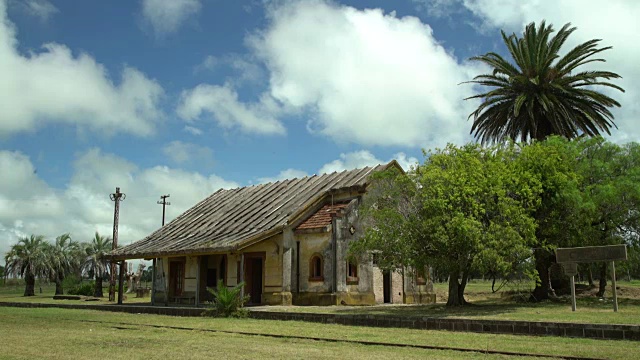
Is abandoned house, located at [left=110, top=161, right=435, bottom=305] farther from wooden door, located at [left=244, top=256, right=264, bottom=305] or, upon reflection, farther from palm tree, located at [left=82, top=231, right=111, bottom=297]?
palm tree, located at [left=82, top=231, right=111, bottom=297]

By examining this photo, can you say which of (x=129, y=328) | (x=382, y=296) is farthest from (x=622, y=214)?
(x=129, y=328)

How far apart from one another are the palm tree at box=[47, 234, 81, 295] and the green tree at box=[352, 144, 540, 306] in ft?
150

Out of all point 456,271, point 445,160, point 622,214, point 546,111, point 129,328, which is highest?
point 546,111

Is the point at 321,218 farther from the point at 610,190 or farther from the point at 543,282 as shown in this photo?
the point at 610,190

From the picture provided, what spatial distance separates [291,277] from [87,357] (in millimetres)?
18916

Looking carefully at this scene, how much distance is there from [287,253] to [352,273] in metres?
3.42

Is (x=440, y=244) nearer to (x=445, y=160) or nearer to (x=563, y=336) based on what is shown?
(x=445, y=160)

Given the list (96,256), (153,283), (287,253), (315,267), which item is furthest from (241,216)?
(96,256)

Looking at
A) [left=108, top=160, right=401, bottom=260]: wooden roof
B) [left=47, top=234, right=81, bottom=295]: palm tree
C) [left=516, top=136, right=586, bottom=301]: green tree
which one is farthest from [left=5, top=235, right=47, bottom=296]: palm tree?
[left=516, top=136, right=586, bottom=301]: green tree

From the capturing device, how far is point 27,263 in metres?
59.4

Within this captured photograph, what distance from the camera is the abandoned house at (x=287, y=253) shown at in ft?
94.6

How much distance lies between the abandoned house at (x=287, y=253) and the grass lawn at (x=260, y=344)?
386 inches

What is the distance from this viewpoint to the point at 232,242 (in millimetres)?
27906

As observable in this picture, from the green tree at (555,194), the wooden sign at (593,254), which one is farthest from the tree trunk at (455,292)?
the wooden sign at (593,254)
